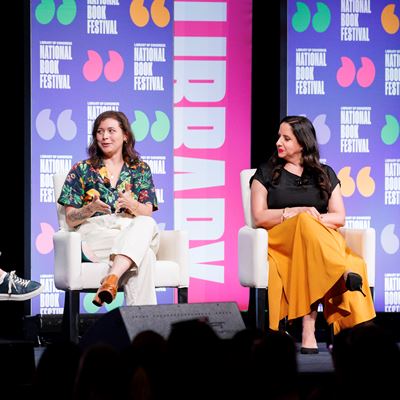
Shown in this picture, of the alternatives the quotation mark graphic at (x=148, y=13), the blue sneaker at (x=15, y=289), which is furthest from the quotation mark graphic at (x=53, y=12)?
the blue sneaker at (x=15, y=289)

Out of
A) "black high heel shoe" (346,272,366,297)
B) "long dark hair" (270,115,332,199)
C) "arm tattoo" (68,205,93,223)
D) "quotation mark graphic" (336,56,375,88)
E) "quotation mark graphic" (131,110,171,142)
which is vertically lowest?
"black high heel shoe" (346,272,366,297)

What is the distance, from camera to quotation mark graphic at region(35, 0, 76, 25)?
6.25 metres

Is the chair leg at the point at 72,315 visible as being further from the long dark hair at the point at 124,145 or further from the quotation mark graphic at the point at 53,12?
the quotation mark graphic at the point at 53,12

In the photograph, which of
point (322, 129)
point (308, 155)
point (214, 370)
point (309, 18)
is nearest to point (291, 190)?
point (308, 155)

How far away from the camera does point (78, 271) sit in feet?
16.8

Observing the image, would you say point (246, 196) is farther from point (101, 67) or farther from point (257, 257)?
point (101, 67)

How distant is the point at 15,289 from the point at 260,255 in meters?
1.34

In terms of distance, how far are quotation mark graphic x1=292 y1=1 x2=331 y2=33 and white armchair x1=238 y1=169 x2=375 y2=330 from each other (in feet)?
5.31

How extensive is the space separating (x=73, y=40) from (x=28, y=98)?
0.49 meters

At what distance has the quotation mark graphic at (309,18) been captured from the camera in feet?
21.2

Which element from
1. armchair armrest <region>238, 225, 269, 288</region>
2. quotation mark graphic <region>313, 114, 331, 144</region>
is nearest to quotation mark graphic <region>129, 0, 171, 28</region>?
quotation mark graphic <region>313, 114, 331, 144</region>

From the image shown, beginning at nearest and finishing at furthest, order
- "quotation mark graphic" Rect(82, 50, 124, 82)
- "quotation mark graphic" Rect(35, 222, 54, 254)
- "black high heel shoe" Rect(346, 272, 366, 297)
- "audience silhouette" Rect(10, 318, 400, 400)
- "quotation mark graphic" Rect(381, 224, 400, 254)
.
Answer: "audience silhouette" Rect(10, 318, 400, 400) → "black high heel shoe" Rect(346, 272, 366, 297) → "quotation mark graphic" Rect(35, 222, 54, 254) → "quotation mark graphic" Rect(82, 50, 124, 82) → "quotation mark graphic" Rect(381, 224, 400, 254)

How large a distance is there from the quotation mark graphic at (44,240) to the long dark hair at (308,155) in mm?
1646

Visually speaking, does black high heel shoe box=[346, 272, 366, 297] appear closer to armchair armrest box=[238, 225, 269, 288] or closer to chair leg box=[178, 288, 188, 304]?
armchair armrest box=[238, 225, 269, 288]
